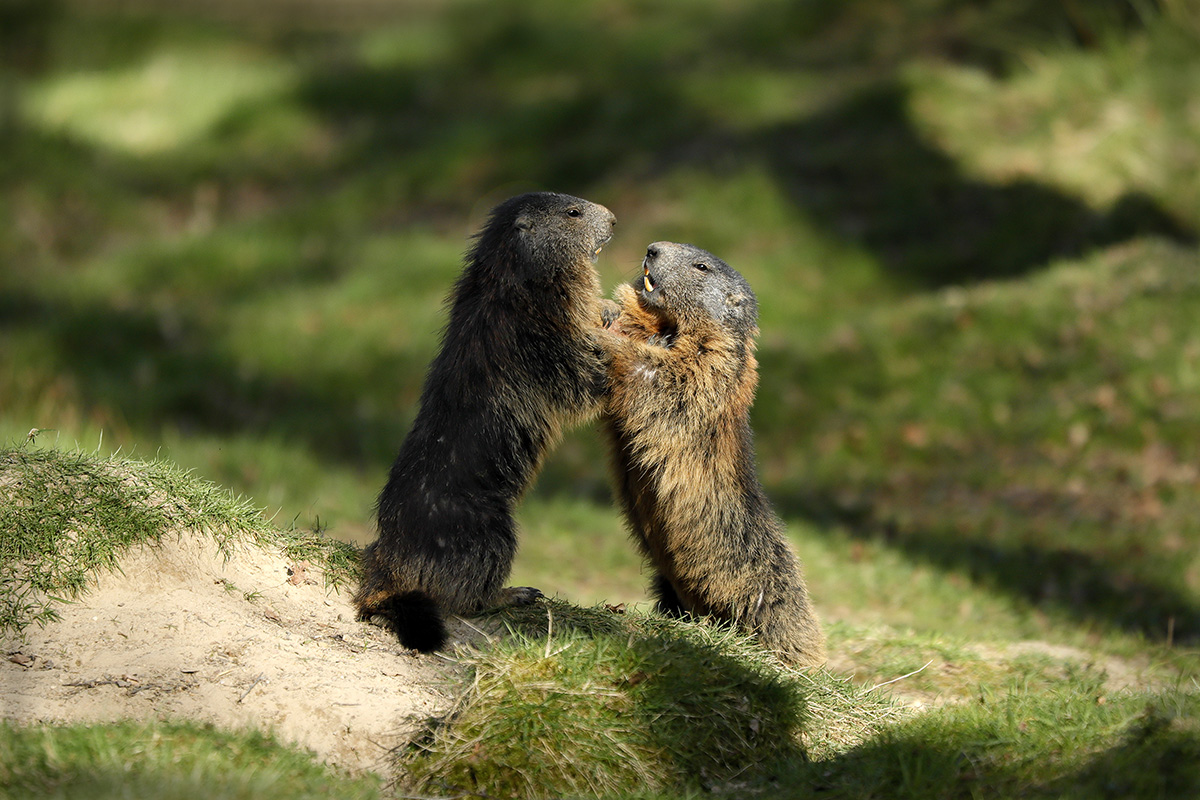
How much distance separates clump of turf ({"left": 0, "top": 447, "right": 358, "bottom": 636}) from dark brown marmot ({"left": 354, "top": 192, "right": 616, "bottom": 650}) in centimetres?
64

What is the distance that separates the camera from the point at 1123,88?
1330 cm

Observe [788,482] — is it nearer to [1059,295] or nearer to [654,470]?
[1059,295]

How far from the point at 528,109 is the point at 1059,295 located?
8884mm

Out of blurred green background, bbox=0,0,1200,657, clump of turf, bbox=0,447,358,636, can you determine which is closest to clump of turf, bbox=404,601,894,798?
clump of turf, bbox=0,447,358,636

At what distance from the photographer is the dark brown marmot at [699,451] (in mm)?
5043

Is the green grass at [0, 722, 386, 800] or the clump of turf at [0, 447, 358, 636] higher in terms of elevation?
the clump of turf at [0, 447, 358, 636]

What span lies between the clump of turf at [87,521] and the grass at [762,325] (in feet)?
0.07

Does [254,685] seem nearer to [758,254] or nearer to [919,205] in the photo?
[758,254]

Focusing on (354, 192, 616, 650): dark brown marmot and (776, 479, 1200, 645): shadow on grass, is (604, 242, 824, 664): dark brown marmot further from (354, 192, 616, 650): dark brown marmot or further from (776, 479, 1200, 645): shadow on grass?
(776, 479, 1200, 645): shadow on grass

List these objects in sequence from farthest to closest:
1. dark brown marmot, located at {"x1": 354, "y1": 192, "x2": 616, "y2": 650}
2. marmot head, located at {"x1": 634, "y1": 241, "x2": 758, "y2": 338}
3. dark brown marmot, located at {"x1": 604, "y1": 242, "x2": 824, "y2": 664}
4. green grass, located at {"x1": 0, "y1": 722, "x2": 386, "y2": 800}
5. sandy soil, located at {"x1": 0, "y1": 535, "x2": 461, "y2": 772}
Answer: marmot head, located at {"x1": 634, "y1": 241, "x2": 758, "y2": 338}
dark brown marmot, located at {"x1": 604, "y1": 242, "x2": 824, "y2": 664}
dark brown marmot, located at {"x1": 354, "y1": 192, "x2": 616, "y2": 650}
sandy soil, located at {"x1": 0, "y1": 535, "x2": 461, "y2": 772}
green grass, located at {"x1": 0, "y1": 722, "x2": 386, "y2": 800}

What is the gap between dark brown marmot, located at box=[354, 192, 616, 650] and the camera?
4625 mm

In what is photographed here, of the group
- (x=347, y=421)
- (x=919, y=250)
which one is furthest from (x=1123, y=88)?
(x=347, y=421)

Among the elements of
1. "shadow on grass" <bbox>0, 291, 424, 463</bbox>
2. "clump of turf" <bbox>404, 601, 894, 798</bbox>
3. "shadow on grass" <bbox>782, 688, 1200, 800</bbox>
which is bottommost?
"shadow on grass" <bbox>0, 291, 424, 463</bbox>

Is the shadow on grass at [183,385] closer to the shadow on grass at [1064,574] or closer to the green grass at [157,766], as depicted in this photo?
the shadow on grass at [1064,574]
